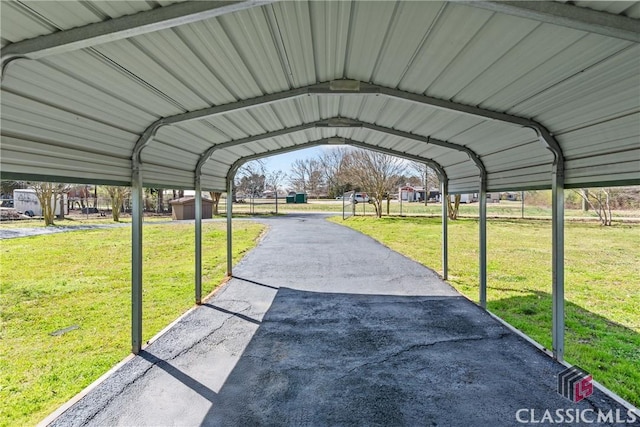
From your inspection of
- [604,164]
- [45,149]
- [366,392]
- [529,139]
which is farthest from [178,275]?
[604,164]

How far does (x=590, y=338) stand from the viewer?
161 inches

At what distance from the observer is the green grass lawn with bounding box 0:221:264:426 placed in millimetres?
3088

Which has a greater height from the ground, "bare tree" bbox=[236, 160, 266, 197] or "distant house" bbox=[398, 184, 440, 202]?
"bare tree" bbox=[236, 160, 266, 197]

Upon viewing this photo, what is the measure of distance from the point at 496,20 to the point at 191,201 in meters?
20.4

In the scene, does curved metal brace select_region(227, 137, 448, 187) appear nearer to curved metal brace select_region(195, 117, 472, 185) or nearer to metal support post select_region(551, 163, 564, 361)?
curved metal brace select_region(195, 117, 472, 185)

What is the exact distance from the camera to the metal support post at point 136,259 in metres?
3.66

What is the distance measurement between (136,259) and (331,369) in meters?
2.45

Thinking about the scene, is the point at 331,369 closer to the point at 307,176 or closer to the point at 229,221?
the point at 229,221

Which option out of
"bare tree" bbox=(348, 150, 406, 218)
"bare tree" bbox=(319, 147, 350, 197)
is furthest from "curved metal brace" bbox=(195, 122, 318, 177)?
"bare tree" bbox=(319, 147, 350, 197)

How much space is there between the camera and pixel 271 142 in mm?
6445

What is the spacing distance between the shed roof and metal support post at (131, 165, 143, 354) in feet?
0.47

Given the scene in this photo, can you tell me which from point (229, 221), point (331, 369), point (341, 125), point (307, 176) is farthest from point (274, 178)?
point (331, 369)

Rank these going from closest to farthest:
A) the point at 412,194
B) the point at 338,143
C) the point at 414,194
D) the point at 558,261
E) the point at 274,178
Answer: the point at 558,261 → the point at 338,143 → the point at 274,178 → the point at 412,194 → the point at 414,194

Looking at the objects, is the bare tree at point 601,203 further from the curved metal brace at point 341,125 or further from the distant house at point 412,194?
the distant house at point 412,194
